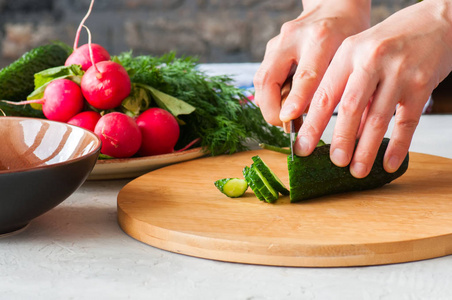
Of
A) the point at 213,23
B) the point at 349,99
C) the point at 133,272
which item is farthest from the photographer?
the point at 213,23

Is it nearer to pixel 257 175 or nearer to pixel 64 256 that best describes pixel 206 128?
pixel 257 175

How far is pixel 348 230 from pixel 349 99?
0.26 m

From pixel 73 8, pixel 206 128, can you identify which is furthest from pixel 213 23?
pixel 206 128

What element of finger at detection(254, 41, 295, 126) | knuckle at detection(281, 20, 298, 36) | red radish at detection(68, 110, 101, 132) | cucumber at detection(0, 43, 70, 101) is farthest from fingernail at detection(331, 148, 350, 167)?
cucumber at detection(0, 43, 70, 101)

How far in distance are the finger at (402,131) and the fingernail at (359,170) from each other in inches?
2.7

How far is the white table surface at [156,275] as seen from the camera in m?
0.82

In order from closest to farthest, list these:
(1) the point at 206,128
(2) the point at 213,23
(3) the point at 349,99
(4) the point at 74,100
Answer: (3) the point at 349,99
(4) the point at 74,100
(1) the point at 206,128
(2) the point at 213,23

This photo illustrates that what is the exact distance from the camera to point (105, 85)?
4.62ft

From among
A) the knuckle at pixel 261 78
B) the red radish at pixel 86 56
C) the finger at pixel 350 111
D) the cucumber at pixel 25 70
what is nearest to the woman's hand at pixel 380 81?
the finger at pixel 350 111

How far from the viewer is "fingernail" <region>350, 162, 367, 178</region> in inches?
45.8

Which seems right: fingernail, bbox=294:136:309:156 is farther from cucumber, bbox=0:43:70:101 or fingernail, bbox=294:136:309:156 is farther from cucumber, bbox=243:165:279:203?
cucumber, bbox=0:43:70:101

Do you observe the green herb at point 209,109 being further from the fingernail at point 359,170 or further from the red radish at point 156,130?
the fingernail at point 359,170

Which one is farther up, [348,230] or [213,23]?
[348,230]

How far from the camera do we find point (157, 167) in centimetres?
148
